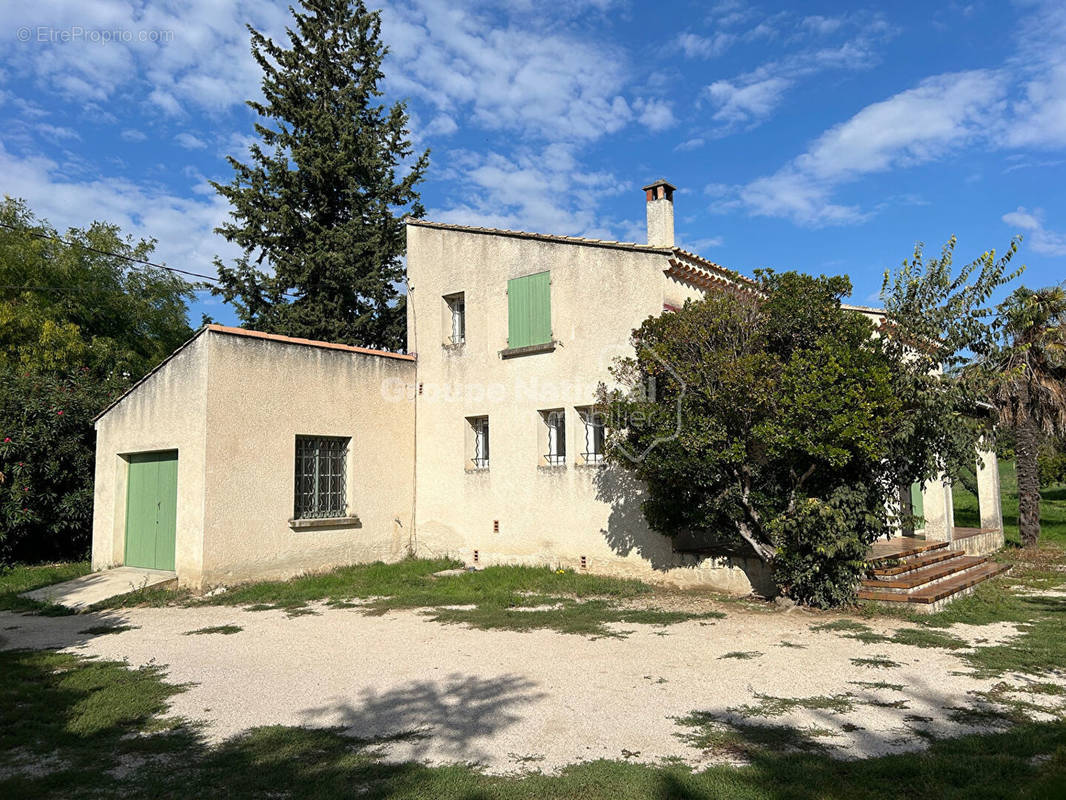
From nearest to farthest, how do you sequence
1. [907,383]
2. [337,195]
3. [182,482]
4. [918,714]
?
[918,714], [907,383], [182,482], [337,195]

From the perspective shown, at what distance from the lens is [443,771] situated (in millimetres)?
4273

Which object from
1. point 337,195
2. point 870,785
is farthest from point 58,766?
point 337,195

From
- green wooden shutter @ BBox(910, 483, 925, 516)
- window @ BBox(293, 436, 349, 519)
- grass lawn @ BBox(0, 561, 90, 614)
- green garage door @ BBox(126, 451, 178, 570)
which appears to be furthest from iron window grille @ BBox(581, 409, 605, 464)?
grass lawn @ BBox(0, 561, 90, 614)

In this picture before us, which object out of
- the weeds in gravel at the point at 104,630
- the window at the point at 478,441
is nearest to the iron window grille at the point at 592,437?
the window at the point at 478,441

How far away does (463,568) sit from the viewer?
13375 mm

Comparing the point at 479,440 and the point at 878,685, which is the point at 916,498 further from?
the point at 878,685

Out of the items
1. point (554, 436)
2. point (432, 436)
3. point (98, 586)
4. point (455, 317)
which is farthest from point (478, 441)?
point (98, 586)

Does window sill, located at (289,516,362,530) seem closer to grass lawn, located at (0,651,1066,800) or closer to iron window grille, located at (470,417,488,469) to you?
iron window grille, located at (470,417,488,469)

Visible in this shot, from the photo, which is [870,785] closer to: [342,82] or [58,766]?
[58,766]

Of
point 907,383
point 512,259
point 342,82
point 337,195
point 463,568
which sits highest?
point 342,82

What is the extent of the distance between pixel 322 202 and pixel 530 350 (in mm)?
10739

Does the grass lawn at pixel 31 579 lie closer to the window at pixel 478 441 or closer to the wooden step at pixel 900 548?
the window at pixel 478 441

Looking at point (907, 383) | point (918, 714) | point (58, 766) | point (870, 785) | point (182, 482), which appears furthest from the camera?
point (182, 482)

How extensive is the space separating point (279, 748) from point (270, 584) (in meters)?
7.33
